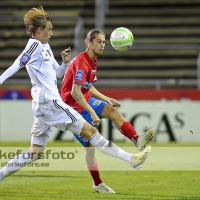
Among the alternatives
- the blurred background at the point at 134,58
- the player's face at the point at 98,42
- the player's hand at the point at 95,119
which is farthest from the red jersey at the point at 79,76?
the blurred background at the point at 134,58

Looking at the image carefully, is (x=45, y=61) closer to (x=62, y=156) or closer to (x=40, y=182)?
(x=40, y=182)

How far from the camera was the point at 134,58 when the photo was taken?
67.5ft

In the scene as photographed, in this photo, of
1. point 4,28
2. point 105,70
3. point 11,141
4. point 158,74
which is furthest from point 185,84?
point 4,28

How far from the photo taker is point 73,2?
22.2 meters

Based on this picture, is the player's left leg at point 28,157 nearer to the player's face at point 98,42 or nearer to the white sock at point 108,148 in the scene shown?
the white sock at point 108,148

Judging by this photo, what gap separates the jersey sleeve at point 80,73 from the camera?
782 cm

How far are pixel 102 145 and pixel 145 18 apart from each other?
1433cm

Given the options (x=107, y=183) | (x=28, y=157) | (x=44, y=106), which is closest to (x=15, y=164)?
(x=28, y=157)

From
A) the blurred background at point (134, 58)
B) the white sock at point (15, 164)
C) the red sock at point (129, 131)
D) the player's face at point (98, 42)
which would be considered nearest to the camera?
the white sock at point (15, 164)

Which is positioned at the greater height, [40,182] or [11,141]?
[40,182]

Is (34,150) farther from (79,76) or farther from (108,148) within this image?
(79,76)

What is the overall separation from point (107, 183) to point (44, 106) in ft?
6.95

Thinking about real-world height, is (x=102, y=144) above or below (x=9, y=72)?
below

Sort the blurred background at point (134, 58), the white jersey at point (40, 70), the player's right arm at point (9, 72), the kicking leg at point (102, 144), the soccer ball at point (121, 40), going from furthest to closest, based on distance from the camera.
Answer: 1. the blurred background at point (134, 58)
2. the soccer ball at point (121, 40)
3. the white jersey at point (40, 70)
4. the kicking leg at point (102, 144)
5. the player's right arm at point (9, 72)
